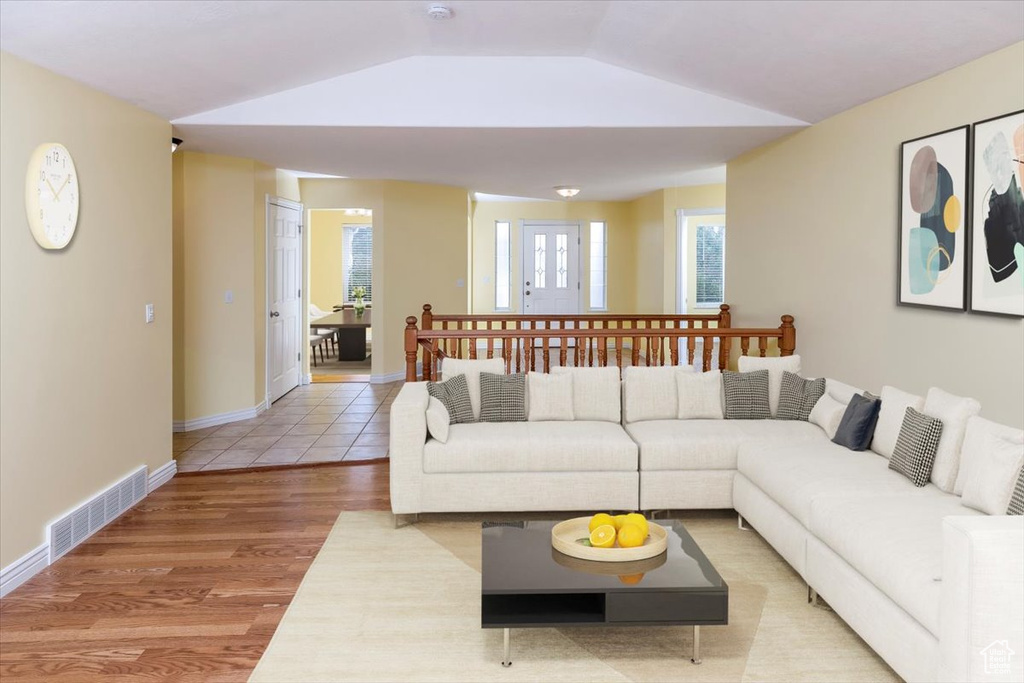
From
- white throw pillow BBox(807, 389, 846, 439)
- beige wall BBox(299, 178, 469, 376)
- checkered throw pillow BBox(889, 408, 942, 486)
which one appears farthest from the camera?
beige wall BBox(299, 178, 469, 376)

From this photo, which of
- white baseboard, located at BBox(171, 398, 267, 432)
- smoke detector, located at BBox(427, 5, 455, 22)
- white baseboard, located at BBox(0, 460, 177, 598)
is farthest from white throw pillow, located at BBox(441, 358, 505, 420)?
white baseboard, located at BBox(171, 398, 267, 432)

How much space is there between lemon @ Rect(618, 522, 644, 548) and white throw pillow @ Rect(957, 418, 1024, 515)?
125cm

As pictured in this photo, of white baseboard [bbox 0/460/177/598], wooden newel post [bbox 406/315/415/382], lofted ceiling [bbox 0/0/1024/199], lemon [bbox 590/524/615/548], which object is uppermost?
lofted ceiling [bbox 0/0/1024/199]

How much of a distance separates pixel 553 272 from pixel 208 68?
31.0ft

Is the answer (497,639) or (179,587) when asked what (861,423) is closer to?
(497,639)

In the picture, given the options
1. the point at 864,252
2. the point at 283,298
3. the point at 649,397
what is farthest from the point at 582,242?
the point at 649,397

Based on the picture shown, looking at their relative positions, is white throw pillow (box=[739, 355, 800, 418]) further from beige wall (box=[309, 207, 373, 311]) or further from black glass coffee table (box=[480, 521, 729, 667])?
beige wall (box=[309, 207, 373, 311])

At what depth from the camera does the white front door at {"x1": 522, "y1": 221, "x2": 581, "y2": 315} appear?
13961 millimetres

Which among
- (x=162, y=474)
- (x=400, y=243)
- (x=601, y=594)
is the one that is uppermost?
(x=400, y=243)

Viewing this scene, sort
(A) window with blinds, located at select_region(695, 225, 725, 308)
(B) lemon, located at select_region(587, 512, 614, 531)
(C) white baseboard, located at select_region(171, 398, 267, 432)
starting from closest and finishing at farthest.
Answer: (B) lemon, located at select_region(587, 512, 614, 531)
(C) white baseboard, located at select_region(171, 398, 267, 432)
(A) window with blinds, located at select_region(695, 225, 725, 308)

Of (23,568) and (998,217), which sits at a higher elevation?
(998,217)

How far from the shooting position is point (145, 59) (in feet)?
14.6

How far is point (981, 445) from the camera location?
126 inches

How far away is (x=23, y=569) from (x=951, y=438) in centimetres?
419
